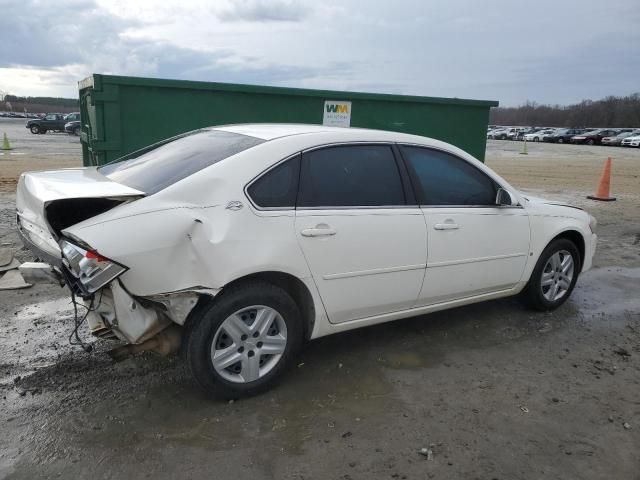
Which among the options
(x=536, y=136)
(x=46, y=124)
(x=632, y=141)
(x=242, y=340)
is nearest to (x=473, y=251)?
(x=242, y=340)

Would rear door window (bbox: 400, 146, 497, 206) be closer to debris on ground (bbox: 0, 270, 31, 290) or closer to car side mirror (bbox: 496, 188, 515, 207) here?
car side mirror (bbox: 496, 188, 515, 207)

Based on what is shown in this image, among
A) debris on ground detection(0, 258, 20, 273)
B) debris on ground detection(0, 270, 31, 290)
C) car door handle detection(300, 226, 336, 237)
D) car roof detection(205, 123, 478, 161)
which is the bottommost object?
debris on ground detection(0, 270, 31, 290)

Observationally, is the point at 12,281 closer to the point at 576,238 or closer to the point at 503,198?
the point at 503,198

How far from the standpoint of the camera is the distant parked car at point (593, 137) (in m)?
47.4

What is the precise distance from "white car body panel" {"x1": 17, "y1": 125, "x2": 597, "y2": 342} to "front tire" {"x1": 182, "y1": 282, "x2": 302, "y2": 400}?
0.13m

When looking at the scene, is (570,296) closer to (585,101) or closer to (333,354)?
(333,354)

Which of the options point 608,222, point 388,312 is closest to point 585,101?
point 608,222

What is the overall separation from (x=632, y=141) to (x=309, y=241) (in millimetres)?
45663

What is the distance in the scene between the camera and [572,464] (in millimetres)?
2928

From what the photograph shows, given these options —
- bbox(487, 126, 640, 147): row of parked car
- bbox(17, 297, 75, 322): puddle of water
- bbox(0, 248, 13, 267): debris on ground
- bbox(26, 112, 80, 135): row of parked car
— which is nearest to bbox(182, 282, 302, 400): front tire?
bbox(17, 297, 75, 322): puddle of water

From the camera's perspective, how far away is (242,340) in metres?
3.31

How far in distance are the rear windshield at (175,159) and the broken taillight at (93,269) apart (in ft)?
1.80

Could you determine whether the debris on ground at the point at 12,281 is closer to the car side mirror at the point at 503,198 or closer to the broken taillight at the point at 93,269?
the broken taillight at the point at 93,269

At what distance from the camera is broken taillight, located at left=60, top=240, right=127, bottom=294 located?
9.35 feet
